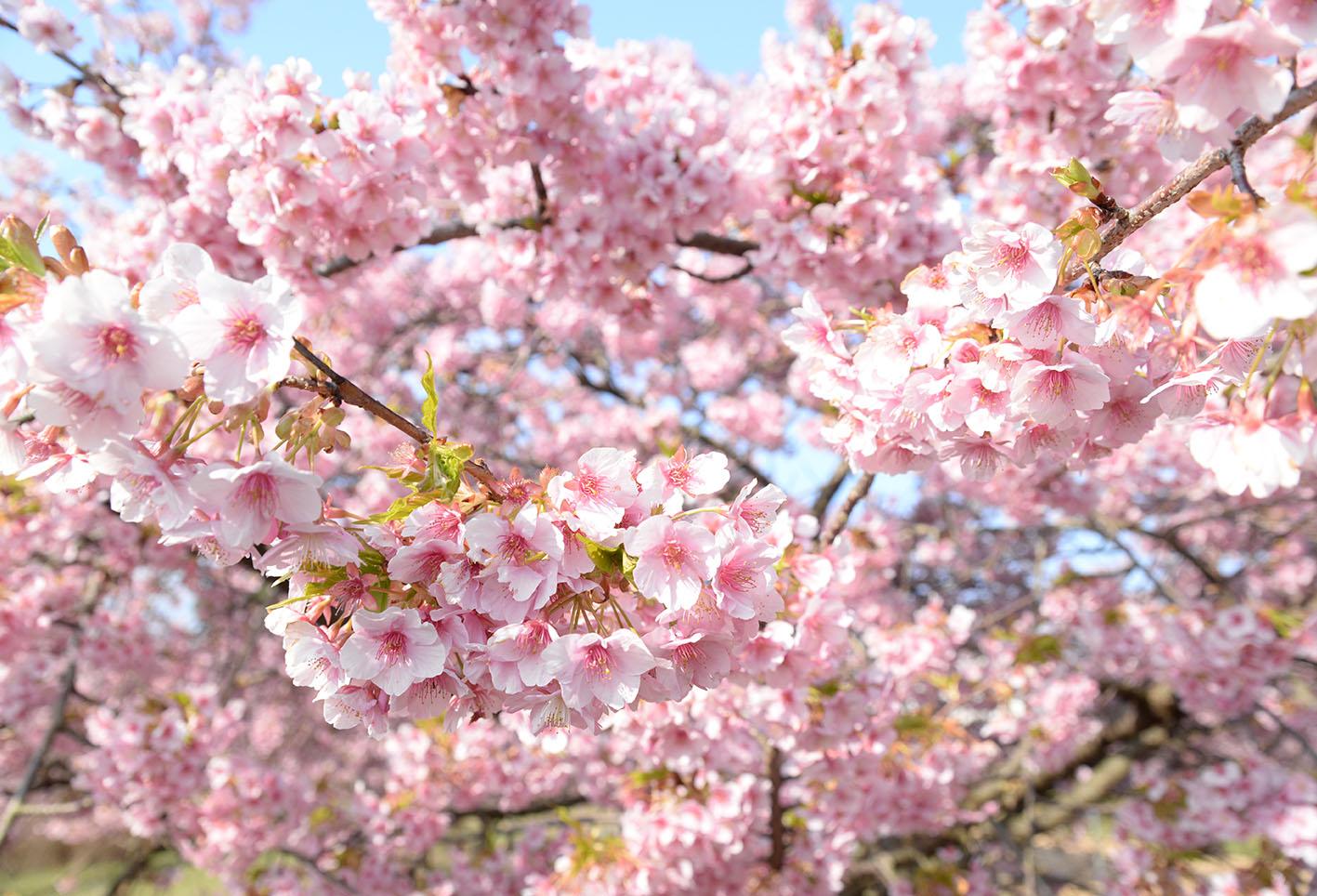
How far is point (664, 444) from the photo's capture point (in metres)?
1.93

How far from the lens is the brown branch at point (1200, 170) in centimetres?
115

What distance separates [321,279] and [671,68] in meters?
1.93

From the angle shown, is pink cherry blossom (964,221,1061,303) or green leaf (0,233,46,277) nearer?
green leaf (0,233,46,277)

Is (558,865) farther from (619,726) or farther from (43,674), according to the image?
(43,674)

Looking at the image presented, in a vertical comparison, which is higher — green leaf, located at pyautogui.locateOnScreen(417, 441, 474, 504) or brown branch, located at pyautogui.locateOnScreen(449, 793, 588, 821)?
green leaf, located at pyautogui.locateOnScreen(417, 441, 474, 504)

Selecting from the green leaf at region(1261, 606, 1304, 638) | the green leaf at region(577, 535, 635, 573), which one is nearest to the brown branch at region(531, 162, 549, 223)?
the green leaf at region(577, 535, 635, 573)

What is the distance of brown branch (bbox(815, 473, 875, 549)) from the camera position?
7.11 ft

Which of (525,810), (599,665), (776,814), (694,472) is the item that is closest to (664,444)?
(694,472)

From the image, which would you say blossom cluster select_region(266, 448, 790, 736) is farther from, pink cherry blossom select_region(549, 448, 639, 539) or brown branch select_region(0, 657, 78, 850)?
brown branch select_region(0, 657, 78, 850)

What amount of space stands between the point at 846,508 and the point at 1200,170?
1.31m

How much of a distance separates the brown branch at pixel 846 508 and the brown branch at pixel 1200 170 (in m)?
0.97

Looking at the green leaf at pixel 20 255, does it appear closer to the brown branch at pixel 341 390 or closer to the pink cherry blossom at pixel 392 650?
the brown branch at pixel 341 390

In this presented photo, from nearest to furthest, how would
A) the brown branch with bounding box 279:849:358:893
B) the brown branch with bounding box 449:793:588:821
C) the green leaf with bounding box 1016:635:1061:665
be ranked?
the brown branch with bounding box 279:849:358:893
the green leaf with bounding box 1016:635:1061:665
the brown branch with bounding box 449:793:588:821

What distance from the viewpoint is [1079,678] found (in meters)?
4.93
